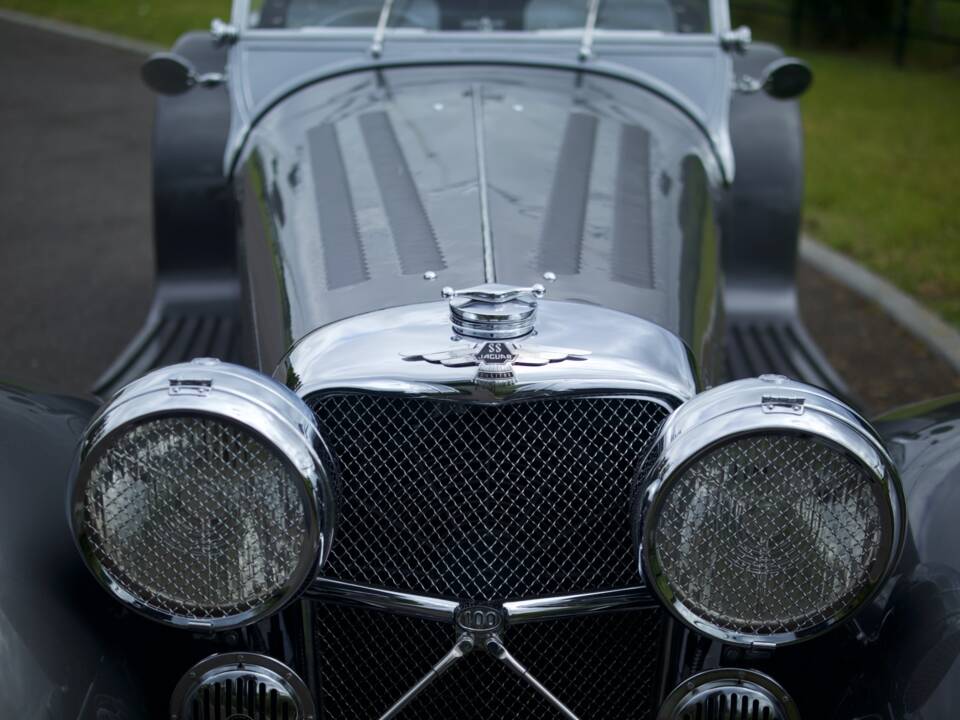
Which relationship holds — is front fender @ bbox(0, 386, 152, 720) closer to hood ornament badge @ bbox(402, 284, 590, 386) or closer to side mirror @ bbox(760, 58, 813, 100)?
hood ornament badge @ bbox(402, 284, 590, 386)

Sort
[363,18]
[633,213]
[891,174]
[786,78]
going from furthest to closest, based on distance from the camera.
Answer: [891,174] < [363,18] < [786,78] < [633,213]

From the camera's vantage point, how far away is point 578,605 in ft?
6.42

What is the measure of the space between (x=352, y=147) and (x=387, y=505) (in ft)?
3.49

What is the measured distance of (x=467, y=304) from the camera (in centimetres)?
187

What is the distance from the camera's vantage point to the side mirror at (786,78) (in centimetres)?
324

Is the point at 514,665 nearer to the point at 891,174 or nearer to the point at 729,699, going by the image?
the point at 729,699

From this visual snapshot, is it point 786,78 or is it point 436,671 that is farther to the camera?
point 786,78

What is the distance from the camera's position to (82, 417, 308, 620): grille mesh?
174cm

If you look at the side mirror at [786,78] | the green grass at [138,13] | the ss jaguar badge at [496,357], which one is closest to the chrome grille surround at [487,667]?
the ss jaguar badge at [496,357]

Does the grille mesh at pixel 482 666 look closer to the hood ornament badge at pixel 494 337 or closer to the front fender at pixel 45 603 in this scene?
the front fender at pixel 45 603

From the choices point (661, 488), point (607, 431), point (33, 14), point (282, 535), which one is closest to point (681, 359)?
point (607, 431)

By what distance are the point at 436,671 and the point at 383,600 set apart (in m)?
0.15

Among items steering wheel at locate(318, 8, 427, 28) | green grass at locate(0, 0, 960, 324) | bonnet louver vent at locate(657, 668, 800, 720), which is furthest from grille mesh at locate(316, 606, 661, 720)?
green grass at locate(0, 0, 960, 324)

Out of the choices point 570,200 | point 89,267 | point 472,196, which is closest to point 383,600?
point 472,196
